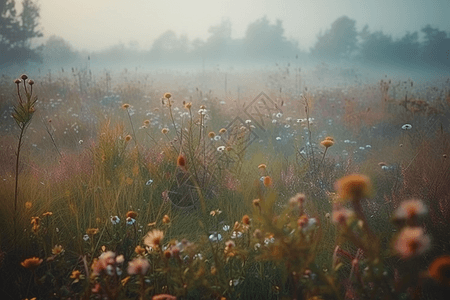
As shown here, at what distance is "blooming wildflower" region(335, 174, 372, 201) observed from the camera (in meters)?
Result: 0.88

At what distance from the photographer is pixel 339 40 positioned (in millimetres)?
43344

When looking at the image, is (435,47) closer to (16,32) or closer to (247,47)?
(247,47)

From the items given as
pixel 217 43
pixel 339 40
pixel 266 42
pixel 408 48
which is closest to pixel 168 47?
pixel 217 43

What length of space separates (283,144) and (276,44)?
51237mm

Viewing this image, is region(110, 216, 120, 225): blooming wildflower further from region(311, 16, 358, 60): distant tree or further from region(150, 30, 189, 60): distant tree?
region(150, 30, 189, 60): distant tree

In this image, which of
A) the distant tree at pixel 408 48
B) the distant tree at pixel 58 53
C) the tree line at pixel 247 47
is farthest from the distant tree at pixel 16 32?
the distant tree at pixel 408 48

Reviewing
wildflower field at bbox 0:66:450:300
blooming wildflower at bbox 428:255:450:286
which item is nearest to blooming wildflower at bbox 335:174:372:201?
wildflower field at bbox 0:66:450:300

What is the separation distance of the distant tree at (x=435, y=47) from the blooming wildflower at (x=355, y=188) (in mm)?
43446

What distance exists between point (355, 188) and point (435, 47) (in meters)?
45.7

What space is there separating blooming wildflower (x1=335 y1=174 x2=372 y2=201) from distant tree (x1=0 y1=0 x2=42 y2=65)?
106ft

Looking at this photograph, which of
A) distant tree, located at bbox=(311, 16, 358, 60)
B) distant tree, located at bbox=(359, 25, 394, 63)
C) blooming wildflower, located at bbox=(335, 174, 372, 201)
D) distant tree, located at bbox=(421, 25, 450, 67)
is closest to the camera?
blooming wildflower, located at bbox=(335, 174, 372, 201)

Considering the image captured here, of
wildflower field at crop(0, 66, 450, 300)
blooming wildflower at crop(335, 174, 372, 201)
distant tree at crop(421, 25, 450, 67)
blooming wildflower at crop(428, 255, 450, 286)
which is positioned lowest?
wildflower field at crop(0, 66, 450, 300)

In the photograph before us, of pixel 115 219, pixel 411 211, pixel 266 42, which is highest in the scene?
pixel 266 42

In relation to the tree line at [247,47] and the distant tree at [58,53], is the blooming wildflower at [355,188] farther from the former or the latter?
the distant tree at [58,53]
